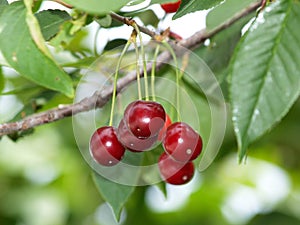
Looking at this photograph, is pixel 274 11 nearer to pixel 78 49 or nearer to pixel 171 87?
pixel 171 87

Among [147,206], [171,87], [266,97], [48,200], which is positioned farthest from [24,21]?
[48,200]

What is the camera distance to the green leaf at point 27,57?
3.75ft

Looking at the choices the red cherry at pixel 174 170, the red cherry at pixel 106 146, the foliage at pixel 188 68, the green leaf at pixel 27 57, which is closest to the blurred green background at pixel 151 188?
the foliage at pixel 188 68

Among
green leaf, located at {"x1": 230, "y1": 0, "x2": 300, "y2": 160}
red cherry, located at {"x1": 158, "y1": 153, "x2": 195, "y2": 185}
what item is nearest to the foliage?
green leaf, located at {"x1": 230, "y1": 0, "x2": 300, "y2": 160}

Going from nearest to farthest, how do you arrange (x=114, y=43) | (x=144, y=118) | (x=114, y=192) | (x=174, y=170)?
(x=144, y=118) → (x=174, y=170) → (x=114, y=192) → (x=114, y=43)

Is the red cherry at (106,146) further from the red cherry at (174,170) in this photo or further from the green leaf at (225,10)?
the green leaf at (225,10)

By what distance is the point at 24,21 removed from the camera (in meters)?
1.21

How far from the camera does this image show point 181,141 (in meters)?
1.41

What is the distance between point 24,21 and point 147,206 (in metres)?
1.65

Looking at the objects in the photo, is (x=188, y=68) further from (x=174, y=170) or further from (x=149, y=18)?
(x=174, y=170)

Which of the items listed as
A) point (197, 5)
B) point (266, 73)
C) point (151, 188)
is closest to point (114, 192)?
point (197, 5)

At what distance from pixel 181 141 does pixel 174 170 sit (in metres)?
0.23

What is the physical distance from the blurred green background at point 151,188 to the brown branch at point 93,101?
83cm

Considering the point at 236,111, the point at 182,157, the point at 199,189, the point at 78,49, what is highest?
the point at 236,111
